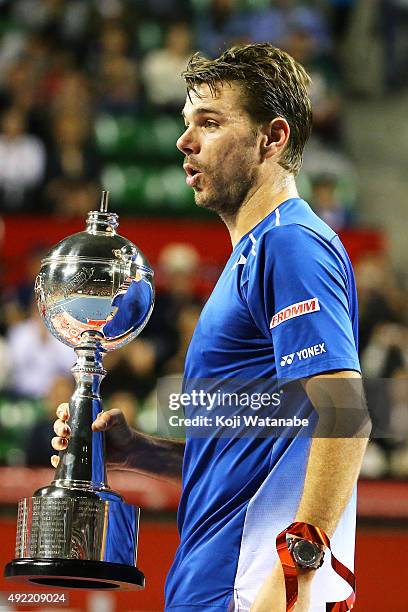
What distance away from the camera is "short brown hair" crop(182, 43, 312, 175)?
77.4 inches

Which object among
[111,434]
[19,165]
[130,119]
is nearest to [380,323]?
[19,165]

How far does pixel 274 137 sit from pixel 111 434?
1.89ft

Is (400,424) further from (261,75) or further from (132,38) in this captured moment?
(132,38)

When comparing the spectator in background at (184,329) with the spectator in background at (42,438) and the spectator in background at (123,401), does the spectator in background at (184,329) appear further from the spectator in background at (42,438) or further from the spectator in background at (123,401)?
the spectator in background at (123,401)

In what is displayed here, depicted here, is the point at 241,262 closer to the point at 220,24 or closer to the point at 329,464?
the point at 329,464

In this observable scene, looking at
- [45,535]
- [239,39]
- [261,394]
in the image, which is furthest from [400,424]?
[239,39]

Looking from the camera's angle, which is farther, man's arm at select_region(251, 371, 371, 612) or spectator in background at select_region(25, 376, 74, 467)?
spectator in background at select_region(25, 376, 74, 467)

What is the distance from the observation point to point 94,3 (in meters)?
9.34

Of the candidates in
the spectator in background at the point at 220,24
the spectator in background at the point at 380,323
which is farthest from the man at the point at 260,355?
the spectator in background at the point at 220,24

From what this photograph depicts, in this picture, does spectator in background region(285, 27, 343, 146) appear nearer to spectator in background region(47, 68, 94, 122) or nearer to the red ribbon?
spectator in background region(47, 68, 94, 122)

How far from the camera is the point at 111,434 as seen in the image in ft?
6.66

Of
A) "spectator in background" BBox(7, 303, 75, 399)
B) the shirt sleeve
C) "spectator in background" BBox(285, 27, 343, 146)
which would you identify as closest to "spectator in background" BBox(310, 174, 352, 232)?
"spectator in background" BBox(285, 27, 343, 146)

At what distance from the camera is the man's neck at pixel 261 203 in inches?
78.4

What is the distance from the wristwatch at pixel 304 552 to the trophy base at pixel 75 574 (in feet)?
1.04
